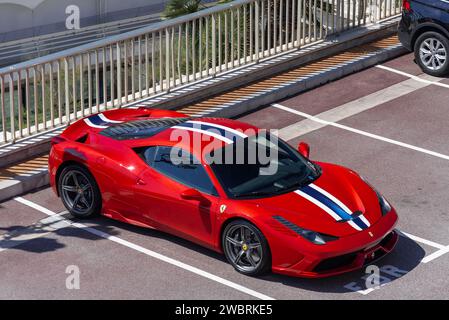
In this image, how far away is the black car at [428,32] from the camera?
16.1 metres

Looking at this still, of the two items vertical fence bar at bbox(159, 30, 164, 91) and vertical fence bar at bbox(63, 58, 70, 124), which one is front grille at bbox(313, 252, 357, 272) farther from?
vertical fence bar at bbox(159, 30, 164, 91)

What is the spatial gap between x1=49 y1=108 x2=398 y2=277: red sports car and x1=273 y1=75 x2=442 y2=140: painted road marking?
288 centimetres

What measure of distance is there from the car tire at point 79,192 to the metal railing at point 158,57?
1.47 meters

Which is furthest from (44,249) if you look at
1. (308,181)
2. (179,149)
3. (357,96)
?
(357,96)

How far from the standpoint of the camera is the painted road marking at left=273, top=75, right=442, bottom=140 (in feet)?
47.7

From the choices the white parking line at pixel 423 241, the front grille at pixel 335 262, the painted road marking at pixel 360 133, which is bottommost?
the white parking line at pixel 423 241

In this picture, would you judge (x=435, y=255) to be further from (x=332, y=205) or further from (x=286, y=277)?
(x=286, y=277)

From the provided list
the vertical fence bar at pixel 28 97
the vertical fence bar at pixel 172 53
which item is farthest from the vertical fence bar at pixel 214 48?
the vertical fence bar at pixel 28 97

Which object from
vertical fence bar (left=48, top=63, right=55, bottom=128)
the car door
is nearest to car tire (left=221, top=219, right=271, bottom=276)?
the car door

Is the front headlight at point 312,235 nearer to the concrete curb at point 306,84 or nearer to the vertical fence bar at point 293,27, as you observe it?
the concrete curb at point 306,84

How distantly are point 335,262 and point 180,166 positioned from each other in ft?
6.66

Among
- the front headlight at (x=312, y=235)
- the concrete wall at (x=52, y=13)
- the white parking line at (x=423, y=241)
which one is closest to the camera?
the front headlight at (x=312, y=235)

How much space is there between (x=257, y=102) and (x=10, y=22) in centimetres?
975

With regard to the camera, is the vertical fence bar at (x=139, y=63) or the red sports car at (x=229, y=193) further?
the vertical fence bar at (x=139, y=63)
